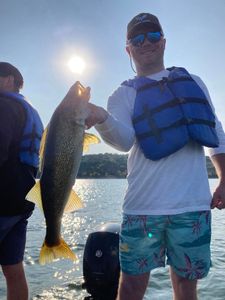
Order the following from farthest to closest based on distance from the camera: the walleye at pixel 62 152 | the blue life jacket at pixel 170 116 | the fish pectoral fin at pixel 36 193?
1. the blue life jacket at pixel 170 116
2. the fish pectoral fin at pixel 36 193
3. the walleye at pixel 62 152

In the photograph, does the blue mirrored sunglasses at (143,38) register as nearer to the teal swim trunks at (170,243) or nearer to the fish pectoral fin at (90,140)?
the fish pectoral fin at (90,140)

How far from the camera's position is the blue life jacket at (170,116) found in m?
3.50

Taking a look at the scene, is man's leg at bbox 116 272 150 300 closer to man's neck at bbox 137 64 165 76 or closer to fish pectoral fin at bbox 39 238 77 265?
fish pectoral fin at bbox 39 238 77 265

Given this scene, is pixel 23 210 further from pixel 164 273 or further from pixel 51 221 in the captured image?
pixel 164 273

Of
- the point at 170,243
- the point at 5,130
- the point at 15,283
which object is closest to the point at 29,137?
the point at 5,130

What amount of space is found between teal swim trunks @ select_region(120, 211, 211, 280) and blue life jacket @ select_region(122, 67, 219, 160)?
607 millimetres

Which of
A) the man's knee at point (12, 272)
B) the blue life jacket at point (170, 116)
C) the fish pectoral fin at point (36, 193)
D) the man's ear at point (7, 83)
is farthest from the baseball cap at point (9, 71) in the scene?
the fish pectoral fin at point (36, 193)

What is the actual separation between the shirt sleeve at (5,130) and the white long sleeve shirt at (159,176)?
119 centimetres

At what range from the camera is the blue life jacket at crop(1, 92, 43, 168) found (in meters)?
4.36

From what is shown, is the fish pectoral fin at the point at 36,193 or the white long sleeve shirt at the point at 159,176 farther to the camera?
the white long sleeve shirt at the point at 159,176

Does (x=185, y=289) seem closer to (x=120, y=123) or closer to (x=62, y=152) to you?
(x=120, y=123)

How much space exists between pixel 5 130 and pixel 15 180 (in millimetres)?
589

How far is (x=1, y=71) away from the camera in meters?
4.77

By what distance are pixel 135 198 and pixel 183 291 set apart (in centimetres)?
93
